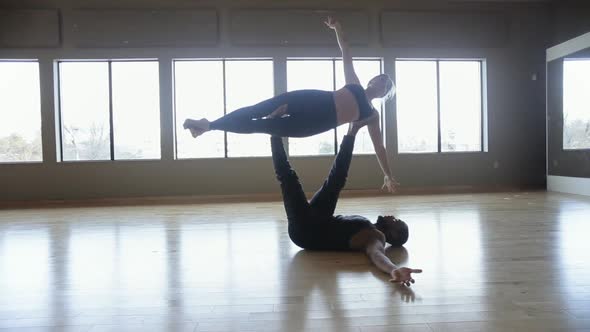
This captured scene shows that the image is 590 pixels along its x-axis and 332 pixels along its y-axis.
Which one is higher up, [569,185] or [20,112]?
[20,112]

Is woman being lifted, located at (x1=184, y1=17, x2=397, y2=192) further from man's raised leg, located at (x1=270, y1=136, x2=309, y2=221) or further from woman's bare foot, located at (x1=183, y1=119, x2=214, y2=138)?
man's raised leg, located at (x1=270, y1=136, x2=309, y2=221)

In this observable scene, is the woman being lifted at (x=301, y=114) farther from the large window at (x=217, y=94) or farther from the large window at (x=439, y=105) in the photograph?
the large window at (x=439, y=105)

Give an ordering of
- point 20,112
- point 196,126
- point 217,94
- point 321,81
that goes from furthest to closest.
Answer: point 321,81
point 217,94
point 20,112
point 196,126

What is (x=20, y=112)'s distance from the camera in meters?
6.76

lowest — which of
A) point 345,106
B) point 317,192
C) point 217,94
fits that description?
point 317,192

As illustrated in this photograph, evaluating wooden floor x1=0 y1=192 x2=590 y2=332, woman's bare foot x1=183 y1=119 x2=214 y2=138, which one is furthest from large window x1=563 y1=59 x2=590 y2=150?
woman's bare foot x1=183 y1=119 x2=214 y2=138

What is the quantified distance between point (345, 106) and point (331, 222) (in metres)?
0.79

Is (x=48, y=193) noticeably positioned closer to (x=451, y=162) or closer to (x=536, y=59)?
(x=451, y=162)

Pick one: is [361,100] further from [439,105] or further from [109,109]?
[109,109]

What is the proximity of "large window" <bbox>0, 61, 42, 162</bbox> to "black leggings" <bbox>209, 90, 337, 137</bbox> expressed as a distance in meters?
→ 5.78

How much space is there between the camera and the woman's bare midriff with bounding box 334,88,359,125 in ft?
8.72

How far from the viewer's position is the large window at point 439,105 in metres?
7.25

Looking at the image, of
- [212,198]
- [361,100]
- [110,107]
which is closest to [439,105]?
[212,198]

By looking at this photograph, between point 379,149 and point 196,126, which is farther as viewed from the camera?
point 379,149
